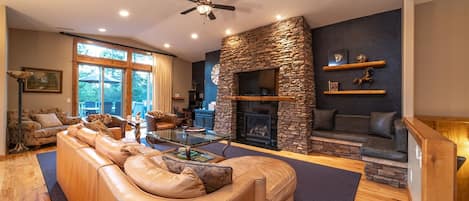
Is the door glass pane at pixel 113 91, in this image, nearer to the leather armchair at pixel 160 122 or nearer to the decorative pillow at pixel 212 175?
the leather armchair at pixel 160 122

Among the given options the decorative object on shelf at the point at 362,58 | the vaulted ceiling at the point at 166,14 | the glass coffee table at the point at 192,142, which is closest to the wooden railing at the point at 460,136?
the decorative object on shelf at the point at 362,58

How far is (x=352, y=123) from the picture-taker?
441 centimetres

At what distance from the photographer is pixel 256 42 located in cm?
543

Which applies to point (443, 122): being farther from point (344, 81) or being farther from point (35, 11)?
point (35, 11)

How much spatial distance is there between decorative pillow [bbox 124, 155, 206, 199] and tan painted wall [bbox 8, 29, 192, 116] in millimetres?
6366

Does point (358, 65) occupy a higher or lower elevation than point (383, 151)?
higher

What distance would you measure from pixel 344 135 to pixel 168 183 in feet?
13.0

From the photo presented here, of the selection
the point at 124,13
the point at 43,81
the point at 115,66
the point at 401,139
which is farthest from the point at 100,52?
the point at 401,139

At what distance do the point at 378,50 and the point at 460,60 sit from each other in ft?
3.85

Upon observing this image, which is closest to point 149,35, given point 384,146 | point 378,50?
point 378,50

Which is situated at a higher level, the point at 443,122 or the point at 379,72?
the point at 379,72

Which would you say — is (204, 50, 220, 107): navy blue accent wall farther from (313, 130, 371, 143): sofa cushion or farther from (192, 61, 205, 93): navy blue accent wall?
(313, 130, 371, 143): sofa cushion

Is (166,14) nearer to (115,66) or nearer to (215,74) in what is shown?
→ (215,74)

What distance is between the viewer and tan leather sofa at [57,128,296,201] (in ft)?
3.76
